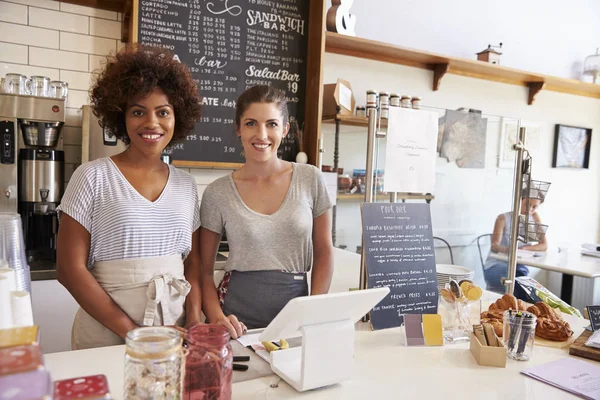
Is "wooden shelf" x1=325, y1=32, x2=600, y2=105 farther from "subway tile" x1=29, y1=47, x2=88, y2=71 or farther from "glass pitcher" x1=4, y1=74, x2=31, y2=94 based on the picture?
"glass pitcher" x1=4, y1=74, x2=31, y2=94

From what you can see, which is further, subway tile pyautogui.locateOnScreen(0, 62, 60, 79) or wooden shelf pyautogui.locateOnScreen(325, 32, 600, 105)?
wooden shelf pyautogui.locateOnScreen(325, 32, 600, 105)

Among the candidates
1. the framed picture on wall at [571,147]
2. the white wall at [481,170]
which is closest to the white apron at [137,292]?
the white wall at [481,170]

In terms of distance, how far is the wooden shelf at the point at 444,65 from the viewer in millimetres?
3561

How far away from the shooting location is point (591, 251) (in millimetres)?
4145

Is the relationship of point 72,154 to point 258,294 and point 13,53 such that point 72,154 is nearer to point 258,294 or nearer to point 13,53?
point 13,53

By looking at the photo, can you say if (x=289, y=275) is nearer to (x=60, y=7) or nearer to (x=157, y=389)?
(x=157, y=389)

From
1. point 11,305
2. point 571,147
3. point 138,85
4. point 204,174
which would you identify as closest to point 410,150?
point 138,85

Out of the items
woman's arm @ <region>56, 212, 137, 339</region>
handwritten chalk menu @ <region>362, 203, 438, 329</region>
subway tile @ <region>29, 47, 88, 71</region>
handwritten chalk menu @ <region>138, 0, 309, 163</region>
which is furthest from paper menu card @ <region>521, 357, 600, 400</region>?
subway tile @ <region>29, 47, 88, 71</region>

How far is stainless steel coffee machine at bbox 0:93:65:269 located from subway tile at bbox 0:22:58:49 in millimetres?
543

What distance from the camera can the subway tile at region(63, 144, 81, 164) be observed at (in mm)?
2801

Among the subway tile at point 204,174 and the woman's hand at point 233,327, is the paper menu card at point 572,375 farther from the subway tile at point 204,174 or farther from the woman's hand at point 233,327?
the subway tile at point 204,174

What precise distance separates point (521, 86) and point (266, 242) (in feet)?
13.4

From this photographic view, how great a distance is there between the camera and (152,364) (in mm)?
755

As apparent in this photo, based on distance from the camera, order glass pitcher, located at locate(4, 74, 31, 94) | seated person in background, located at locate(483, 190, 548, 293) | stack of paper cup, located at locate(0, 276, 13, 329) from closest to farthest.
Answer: stack of paper cup, located at locate(0, 276, 13, 329) → seated person in background, located at locate(483, 190, 548, 293) → glass pitcher, located at locate(4, 74, 31, 94)
